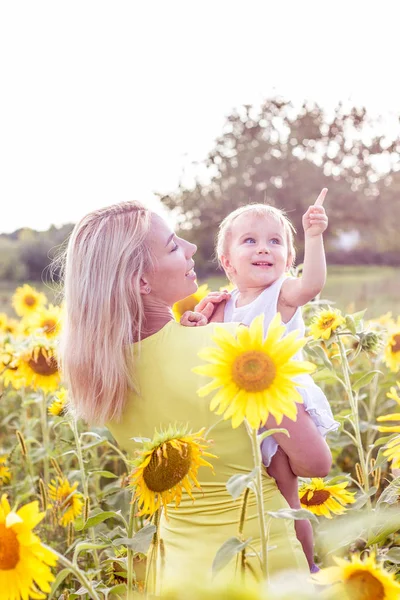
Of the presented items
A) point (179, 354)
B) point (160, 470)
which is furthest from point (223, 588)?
point (179, 354)

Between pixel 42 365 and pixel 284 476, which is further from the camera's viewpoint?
pixel 42 365

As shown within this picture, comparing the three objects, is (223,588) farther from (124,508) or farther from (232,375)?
(124,508)

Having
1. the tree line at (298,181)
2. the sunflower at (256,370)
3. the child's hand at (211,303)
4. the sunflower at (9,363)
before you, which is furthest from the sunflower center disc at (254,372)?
the tree line at (298,181)

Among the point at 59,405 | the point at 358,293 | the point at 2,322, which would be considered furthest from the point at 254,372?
the point at 358,293

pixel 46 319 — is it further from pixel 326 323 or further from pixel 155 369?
pixel 155 369

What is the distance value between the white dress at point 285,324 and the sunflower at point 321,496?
0.13m

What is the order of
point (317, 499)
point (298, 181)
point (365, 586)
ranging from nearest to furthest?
point (365, 586) < point (317, 499) < point (298, 181)

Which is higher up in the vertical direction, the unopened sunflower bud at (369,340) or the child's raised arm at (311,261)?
the child's raised arm at (311,261)

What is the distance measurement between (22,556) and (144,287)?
664mm

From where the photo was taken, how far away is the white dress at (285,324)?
4.85 ft

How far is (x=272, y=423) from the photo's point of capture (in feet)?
4.08

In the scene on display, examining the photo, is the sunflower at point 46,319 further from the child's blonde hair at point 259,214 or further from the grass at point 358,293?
the grass at point 358,293

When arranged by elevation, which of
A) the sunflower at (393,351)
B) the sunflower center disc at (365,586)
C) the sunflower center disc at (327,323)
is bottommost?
the sunflower at (393,351)

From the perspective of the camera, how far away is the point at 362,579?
2.63 feet
